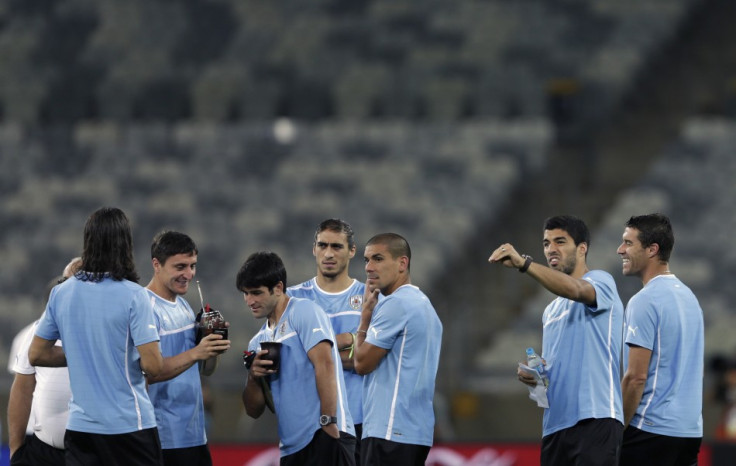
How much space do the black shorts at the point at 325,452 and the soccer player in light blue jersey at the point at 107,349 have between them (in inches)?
30.5

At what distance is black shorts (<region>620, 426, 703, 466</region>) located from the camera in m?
5.95

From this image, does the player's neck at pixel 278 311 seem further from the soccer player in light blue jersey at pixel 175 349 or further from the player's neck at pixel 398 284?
the player's neck at pixel 398 284

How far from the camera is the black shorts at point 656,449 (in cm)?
595

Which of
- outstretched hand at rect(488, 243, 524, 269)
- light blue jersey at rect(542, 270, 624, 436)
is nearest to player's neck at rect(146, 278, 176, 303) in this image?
outstretched hand at rect(488, 243, 524, 269)

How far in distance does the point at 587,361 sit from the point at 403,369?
0.95m

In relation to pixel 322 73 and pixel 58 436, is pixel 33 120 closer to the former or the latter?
pixel 322 73

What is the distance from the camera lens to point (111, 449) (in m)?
5.39

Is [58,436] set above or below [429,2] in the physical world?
below

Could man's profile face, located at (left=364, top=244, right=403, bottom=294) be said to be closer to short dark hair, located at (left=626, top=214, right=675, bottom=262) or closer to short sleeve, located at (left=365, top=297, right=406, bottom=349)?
short sleeve, located at (left=365, top=297, right=406, bottom=349)

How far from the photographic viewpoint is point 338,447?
5816 mm

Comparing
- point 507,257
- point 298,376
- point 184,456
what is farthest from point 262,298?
point 507,257

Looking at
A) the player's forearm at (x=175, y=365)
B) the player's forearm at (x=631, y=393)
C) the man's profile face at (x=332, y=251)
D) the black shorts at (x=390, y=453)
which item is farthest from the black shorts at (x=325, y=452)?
the player's forearm at (x=631, y=393)

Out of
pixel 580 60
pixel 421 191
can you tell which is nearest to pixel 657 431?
pixel 421 191

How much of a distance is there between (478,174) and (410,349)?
952 centimetres
